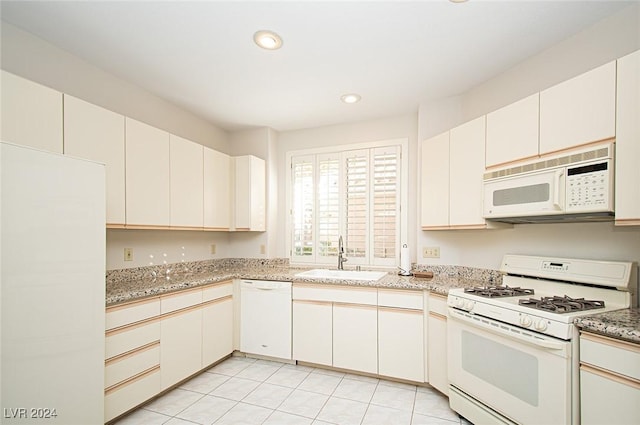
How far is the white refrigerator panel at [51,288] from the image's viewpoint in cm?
140

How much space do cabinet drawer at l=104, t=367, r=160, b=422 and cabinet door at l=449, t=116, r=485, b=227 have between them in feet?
8.38

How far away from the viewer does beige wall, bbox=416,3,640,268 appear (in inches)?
71.3

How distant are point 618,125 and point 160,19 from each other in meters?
2.52

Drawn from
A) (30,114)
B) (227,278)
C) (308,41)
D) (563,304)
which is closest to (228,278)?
(227,278)

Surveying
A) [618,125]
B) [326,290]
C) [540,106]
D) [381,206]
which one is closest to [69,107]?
[326,290]

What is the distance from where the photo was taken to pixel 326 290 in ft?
9.28

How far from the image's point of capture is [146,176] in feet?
8.00

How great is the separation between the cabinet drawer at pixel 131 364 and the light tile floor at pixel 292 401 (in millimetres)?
316

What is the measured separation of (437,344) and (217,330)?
192cm

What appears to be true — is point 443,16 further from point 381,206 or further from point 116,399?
point 116,399

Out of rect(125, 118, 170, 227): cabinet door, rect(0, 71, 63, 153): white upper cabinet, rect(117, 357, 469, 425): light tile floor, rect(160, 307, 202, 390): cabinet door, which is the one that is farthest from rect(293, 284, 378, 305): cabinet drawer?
rect(0, 71, 63, 153): white upper cabinet

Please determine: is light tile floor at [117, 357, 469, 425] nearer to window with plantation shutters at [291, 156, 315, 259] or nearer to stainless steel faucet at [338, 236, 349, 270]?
stainless steel faucet at [338, 236, 349, 270]

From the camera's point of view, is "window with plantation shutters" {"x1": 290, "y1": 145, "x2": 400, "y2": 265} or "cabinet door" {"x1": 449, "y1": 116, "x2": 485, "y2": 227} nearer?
"cabinet door" {"x1": 449, "y1": 116, "x2": 485, "y2": 227}

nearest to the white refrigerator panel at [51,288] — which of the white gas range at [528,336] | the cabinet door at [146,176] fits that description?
the cabinet door at [146,176]
